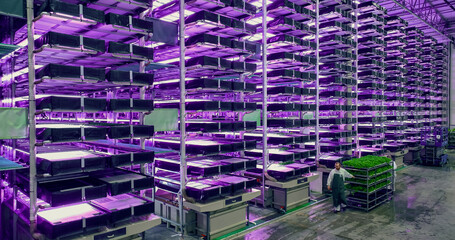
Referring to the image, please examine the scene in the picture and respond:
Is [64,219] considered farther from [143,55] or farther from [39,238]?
[143,55]

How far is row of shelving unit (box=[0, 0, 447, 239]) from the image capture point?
568 centimetres

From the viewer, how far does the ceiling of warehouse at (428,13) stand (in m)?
20.0

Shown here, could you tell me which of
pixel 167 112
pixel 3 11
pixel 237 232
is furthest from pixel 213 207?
pixel 3 11

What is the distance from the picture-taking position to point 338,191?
9828mm

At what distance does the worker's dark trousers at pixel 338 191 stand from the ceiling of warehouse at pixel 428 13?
11.9 m

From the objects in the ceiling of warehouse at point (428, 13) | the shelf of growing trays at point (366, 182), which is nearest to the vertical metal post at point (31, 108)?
the shelf of growing trays at point (366, 182)

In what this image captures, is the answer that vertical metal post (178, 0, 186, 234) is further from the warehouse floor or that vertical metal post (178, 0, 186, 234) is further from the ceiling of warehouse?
the ceiling of warehouse

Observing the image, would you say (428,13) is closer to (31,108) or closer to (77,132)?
(77,132)

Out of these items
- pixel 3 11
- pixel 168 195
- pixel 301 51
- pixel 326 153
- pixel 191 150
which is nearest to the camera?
pixel 3 11

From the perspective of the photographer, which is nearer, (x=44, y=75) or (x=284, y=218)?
(x=44, y=75)

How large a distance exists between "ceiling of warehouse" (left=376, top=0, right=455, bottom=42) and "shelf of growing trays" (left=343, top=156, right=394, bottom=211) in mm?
10635

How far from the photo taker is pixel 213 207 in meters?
7.58

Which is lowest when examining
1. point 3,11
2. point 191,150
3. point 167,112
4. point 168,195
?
point 168,195

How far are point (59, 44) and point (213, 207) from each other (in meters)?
4.60
